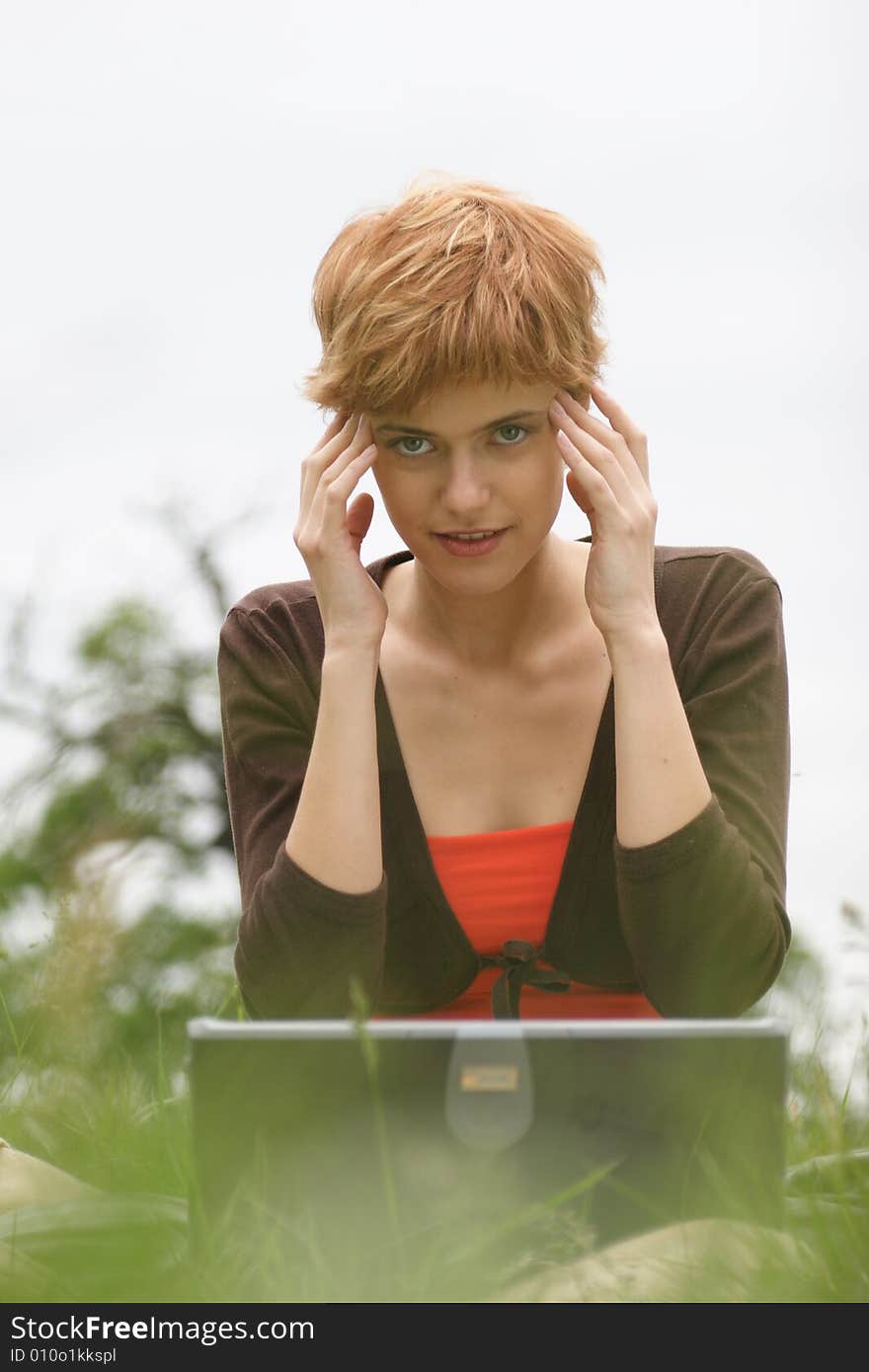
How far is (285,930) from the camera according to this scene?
238 cm

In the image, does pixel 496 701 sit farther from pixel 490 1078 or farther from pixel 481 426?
pixel 490 1078

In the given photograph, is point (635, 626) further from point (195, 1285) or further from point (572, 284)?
point (195, 1285)

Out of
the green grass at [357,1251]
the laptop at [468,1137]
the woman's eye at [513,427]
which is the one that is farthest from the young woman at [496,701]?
the laptop at [468,1137]

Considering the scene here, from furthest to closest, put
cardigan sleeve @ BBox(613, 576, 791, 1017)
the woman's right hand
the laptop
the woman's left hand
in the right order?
the woman's right hand < the woman's left hand < cardigan sleeve @ BBox(613, 576, 791, 1017) < the laptop

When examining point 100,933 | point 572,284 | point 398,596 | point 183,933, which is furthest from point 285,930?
point 183,933

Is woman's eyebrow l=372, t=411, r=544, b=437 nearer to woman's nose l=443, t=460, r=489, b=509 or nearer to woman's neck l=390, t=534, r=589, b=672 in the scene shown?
woman's nose l=443, t=460, r=489, b=509

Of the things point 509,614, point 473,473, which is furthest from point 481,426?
point 509,614

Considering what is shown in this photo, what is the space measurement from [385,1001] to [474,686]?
1.79ft

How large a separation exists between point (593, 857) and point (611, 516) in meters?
0.53

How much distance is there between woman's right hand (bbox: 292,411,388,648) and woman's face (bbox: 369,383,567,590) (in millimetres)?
49

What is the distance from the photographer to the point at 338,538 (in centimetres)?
254

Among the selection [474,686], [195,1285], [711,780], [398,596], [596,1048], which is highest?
[398,596]

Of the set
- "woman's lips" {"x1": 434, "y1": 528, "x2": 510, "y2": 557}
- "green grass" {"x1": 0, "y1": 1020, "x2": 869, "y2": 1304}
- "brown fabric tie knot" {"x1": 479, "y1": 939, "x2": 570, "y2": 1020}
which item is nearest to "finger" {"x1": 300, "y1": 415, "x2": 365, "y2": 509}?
"woman's lips" {"x1": 434, "y1": 528, "x2": 510, "y2": 557}

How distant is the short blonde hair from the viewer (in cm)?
228
